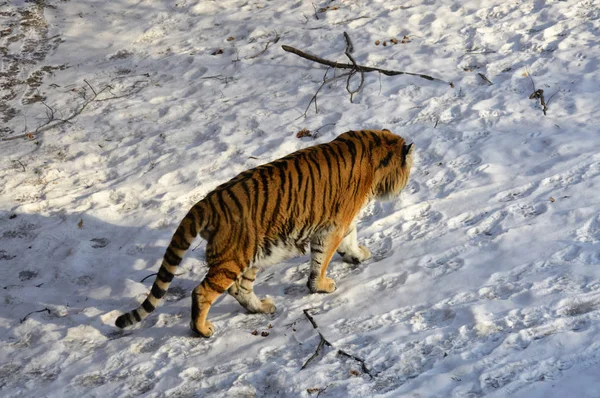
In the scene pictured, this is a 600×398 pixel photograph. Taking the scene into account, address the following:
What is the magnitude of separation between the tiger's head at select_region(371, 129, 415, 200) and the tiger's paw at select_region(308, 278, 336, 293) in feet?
2.36

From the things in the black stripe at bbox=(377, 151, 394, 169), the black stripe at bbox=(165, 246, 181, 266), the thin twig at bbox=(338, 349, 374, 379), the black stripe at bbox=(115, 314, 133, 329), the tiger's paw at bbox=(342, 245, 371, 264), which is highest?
the black stripe at bbox=(377, 151, 394, 169)

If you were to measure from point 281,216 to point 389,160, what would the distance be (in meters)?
0.92

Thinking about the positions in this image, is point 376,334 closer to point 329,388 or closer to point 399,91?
point 329,388

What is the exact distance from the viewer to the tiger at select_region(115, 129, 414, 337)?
4.40 m

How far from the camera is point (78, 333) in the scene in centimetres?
477

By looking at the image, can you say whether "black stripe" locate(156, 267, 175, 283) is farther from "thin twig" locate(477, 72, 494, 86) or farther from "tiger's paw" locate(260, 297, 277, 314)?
"thin twig" locate(477, 72, 494, 86)

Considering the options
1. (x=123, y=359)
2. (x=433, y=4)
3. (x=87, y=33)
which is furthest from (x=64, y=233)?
(x=433, y=4)

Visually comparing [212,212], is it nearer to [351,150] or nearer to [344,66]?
[351,150]

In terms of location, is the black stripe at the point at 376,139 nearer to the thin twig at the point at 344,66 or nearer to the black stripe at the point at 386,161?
the black stripe at the point at 386,161

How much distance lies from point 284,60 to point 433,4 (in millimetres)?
2066

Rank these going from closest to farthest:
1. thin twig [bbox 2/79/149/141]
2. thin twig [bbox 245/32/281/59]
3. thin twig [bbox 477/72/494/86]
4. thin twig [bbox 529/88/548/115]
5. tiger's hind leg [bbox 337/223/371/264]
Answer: tiger's hind leg [bbox 337/223/371/264] < thin twig [bbox 529/88/548/115] < thin twig [bbox 477/72/494/86] < thin twig [bbox 2/79/149/141] < thin twig [bbox 245/32/281/59]

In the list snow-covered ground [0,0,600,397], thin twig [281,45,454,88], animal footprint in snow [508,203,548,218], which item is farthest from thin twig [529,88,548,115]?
animal footprint in snow [508,203,548,218]

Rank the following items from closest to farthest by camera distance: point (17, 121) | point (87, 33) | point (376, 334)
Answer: point (376, 334)
point (17, 121)
point (87, 33)

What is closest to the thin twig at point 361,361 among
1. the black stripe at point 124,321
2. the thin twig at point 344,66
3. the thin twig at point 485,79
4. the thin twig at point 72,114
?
the black stripe at point 124,321
